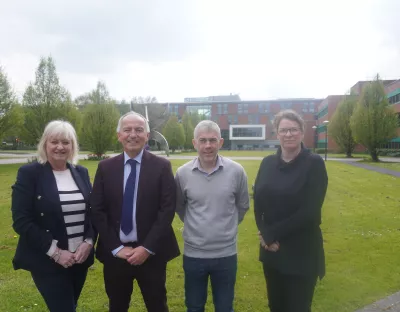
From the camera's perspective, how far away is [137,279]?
2762 mm

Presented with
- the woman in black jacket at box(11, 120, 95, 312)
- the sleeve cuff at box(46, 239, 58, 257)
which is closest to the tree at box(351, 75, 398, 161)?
the woman in black jacket at box(11, 120, 95, 312)

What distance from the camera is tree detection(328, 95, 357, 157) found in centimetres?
3781

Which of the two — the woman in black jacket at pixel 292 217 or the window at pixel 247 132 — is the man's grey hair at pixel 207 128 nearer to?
→ the woman in black jacket at pixel 292 217

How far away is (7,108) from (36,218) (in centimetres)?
2643

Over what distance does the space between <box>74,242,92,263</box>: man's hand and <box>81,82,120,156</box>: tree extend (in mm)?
32152

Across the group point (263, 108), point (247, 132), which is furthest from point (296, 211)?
point (263, 108)

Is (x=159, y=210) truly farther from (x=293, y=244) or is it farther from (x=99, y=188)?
(x=293, y=244)

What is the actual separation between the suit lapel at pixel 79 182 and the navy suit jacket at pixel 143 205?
12 centimetres

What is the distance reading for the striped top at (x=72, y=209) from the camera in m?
2.69

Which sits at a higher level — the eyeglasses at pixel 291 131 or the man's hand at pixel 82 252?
the eyeglasses at pixel 291 131

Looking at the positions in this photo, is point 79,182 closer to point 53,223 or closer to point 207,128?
point 53,223

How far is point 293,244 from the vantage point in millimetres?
2777

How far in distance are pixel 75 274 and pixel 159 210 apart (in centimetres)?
92

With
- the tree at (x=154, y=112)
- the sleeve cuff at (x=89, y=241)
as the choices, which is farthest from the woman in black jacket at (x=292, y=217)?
the tree at (x=154, y=112)
